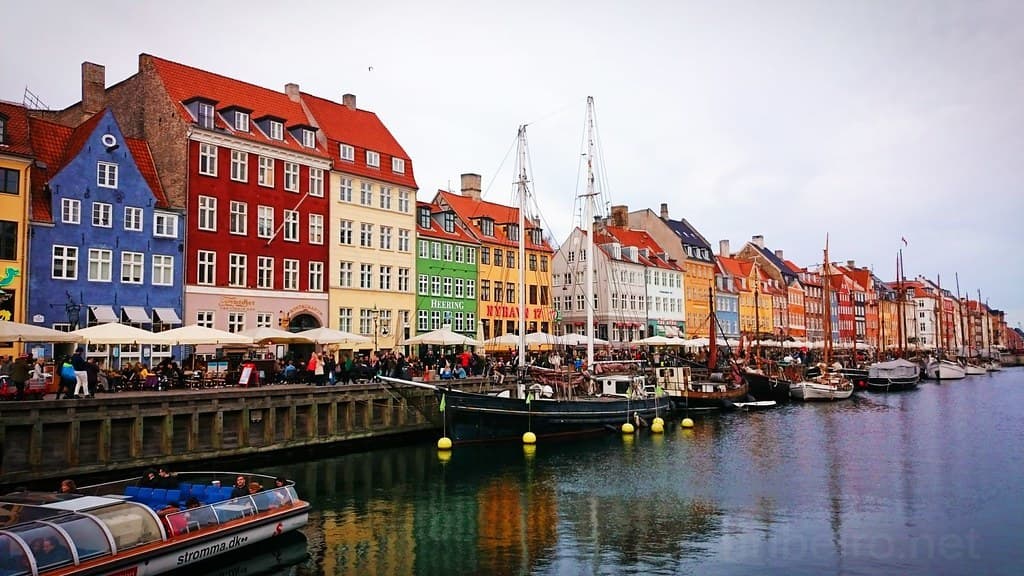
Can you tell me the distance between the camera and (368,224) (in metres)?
Result: 54.5

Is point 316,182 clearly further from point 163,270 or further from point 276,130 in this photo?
point 163,270

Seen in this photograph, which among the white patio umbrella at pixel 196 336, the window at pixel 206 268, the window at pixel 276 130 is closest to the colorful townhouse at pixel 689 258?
the window at pixel 276 130

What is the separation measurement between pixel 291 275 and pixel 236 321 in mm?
4908

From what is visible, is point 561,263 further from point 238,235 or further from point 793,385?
point 238,235

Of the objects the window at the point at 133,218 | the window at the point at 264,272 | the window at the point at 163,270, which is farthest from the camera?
the window at the point at 264,272

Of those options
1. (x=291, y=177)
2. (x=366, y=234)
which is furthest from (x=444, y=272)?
(x=291, y=177)

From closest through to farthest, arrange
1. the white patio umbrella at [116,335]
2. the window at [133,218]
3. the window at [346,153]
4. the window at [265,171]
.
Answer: the white patio umbrella at [116,335], the window at [133,218], the window at [265,171], the window at [346,153]

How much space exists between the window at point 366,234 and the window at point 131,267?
1564 cm

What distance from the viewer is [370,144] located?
56.6 meters

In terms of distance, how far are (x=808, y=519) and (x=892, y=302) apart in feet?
458

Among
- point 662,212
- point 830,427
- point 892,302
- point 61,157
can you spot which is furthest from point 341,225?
point 892,302

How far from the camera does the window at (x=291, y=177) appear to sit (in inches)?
1937

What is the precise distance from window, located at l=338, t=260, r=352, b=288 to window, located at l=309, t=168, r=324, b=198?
15.2 ft

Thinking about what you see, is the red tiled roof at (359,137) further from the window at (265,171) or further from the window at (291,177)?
the window at (265,171)
